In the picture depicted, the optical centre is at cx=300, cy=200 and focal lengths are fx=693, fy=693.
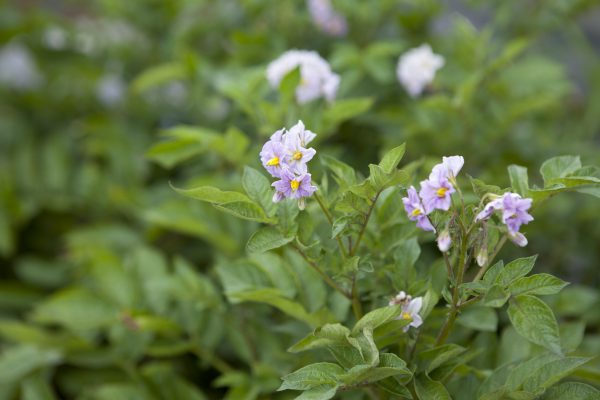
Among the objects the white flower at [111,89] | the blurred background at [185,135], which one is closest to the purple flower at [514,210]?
the blurred background at [185,135]

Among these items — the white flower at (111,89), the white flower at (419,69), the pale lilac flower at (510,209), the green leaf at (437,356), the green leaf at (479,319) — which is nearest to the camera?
the pale lilac flower at (510,209)

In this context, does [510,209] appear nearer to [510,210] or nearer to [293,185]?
[510,210]

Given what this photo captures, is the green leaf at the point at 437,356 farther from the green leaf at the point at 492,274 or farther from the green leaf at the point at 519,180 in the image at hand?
the green leaf at the point at 519,180

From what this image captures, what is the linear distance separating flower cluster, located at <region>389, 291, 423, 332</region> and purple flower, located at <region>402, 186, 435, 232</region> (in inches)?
4.8

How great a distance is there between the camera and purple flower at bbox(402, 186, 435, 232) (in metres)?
0.90

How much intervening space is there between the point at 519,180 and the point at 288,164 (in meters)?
0.36

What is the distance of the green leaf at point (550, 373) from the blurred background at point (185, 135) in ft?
A: 1.77

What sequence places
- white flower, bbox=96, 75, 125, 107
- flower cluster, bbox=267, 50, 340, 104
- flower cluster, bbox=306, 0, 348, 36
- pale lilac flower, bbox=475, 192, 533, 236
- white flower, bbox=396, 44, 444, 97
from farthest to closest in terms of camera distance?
white flower, bbox=96, 75, 125, 107 → flower cluster, bbox=306, 0, 348, 36 → white flower, bbox=396, 44, 444, 97 → flower cluster, bbox=267, 50, 340, 104 → pale lilac flower, bbox=475, 192, 533, 236

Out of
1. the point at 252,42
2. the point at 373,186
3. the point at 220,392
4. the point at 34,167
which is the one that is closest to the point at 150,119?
the point at 34,167

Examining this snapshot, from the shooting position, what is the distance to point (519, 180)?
1.03 metres

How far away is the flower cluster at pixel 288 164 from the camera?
35.9 inches

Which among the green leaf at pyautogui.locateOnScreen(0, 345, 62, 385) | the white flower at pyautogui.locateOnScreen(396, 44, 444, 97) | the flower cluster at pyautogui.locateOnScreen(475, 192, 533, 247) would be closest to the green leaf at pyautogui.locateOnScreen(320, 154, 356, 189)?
the flower cluster at pyautogui.locateOnScreen(475, 192, 533, 247)

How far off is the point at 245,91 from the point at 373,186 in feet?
2.18

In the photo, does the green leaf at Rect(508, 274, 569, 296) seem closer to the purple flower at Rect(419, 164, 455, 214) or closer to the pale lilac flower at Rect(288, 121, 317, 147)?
the purple flower at Rect(419, 164, 455, 214)
